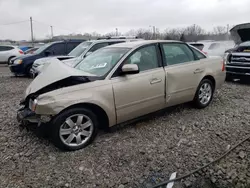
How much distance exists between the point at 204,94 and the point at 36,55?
7.92m

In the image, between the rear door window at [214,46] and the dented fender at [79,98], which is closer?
the dented fender at [79,98]

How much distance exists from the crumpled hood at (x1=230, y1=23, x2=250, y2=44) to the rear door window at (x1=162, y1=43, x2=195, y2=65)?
17.6ft

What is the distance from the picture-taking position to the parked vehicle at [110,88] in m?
3.10

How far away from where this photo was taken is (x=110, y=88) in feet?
11.0

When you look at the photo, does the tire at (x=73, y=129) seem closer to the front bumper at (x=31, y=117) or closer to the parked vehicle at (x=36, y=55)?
the front bumper at (x=31, y=117)

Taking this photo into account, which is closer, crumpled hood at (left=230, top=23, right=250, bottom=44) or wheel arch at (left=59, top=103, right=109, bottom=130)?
wheel arch at (left=59, top=103, right=109, bottom=130)

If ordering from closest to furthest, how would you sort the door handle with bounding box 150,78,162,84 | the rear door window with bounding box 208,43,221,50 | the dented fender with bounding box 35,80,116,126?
the dented fender with bounding box 35,80,116,126 → the door handle with bounding box 150,78,162,84 → the rear door window with bounding box 208,43,221,50

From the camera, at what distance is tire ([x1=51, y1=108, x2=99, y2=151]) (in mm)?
3066

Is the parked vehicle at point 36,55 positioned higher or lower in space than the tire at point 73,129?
higher

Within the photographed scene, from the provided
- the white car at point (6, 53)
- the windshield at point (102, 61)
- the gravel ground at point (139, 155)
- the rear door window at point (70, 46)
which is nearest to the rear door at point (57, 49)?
the rear door window at point (70, 46)

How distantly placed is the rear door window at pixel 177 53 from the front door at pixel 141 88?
0.90 ft

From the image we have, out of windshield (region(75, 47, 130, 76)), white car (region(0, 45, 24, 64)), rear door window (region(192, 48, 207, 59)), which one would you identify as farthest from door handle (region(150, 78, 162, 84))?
white car (region(0, 45, 24, 64))

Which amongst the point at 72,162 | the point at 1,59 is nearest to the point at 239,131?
the point at 72,162

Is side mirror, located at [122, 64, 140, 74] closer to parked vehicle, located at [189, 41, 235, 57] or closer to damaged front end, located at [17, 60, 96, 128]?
damaged front end, located at [17, 60, 96, 128]
